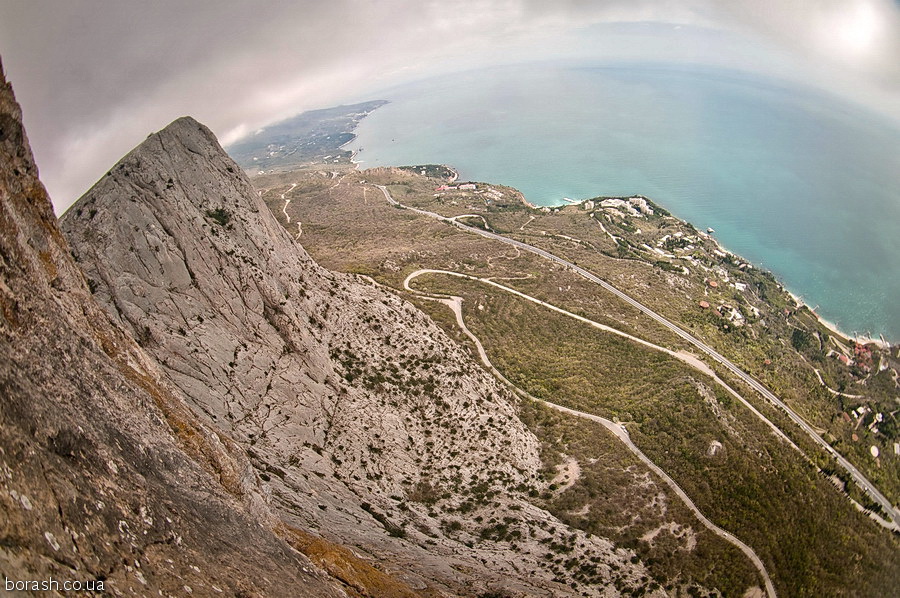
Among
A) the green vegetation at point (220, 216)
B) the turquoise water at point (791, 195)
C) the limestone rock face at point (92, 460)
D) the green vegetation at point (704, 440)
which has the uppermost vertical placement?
the turquoise water at point (791, 195)

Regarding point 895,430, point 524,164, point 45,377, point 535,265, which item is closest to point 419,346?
point 45,377

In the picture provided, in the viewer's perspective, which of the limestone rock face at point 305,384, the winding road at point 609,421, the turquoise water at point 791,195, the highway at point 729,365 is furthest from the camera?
the turquoise water at point 791,195

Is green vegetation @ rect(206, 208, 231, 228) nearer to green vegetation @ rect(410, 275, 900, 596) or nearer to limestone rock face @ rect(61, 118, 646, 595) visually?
limestone rock face @ rect(61, 118, 646, 595)

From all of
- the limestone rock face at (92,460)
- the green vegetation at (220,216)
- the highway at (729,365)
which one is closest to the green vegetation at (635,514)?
the limestone rock face at (92,460)

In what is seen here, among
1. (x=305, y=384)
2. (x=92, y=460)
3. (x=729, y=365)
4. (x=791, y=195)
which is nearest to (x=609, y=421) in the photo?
(x=729, y=365)

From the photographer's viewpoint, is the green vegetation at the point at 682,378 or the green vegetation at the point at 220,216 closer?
the green vegetation at the point at 220,216

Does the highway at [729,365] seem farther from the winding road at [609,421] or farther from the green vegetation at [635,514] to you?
the green vegetation at [635,514]

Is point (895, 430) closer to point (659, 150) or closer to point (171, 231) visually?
point (171, 231)
